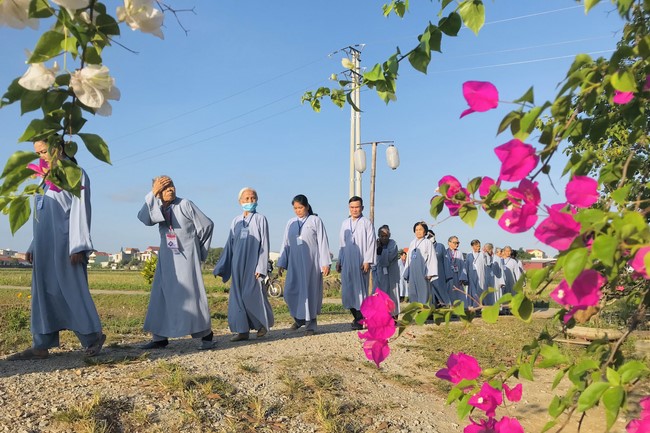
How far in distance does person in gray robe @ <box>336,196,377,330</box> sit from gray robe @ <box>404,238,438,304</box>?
2.82 m

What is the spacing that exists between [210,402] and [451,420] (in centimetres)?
163

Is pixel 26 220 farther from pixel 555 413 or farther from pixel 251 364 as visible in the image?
pixel 251 364

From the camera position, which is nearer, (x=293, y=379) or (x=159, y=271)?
(x=293, y=379)

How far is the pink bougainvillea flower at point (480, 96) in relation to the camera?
1015 mm

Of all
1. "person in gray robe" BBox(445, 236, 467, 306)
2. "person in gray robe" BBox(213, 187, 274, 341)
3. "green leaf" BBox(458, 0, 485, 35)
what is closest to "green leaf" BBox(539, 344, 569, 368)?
"green leaf" BBox(458, 0, 485, 35)

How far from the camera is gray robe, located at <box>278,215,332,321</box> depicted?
7527 millimetres

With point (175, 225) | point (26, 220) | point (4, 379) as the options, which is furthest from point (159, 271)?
point (26, 220)

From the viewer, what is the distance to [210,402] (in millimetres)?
3740

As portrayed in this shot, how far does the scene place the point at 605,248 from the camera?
79cm

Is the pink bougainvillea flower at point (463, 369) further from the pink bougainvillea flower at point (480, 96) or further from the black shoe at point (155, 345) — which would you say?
the black shoe at point (155, 345)

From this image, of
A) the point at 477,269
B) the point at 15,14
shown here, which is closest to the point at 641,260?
the point at 15,14

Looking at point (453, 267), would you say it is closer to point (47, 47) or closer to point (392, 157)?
point (392, 157)

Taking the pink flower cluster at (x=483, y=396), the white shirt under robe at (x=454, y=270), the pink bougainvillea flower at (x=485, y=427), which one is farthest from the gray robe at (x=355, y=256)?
the pink flower cluster at (x=483, y=396)

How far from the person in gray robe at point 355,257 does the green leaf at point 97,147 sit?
7.24 metres
